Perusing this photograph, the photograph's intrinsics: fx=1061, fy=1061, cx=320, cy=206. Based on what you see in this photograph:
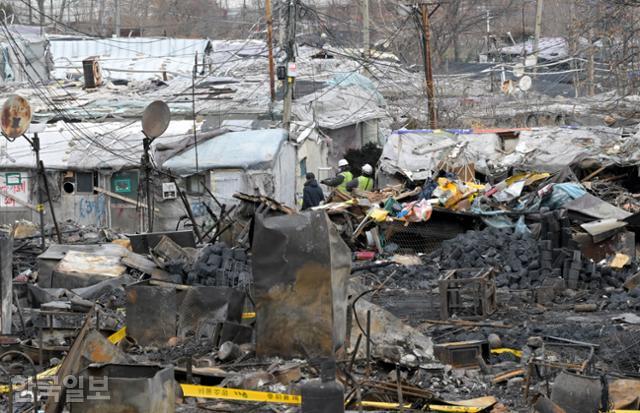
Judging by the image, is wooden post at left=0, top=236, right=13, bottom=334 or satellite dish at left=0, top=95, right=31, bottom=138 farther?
satellite dish at left=0, top=95, right=31, bottom=138

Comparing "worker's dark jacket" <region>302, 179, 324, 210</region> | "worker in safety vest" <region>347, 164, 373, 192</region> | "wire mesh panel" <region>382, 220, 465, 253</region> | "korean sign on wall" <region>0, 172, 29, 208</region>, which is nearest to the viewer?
"wire mesh panel" <region>382, 220, 465, 253</region>

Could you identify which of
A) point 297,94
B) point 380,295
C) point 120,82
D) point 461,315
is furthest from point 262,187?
point 120,82

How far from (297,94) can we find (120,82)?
8496 mm

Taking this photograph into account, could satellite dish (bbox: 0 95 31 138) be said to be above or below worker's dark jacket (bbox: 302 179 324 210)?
above

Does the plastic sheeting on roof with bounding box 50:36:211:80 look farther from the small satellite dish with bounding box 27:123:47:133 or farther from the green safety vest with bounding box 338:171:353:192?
the green safety vest with bounding box 338:171:353:192

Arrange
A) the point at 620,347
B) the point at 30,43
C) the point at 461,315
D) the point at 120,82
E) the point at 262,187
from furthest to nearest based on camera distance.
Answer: the point at 30,43 < the point at 120,82 < the point at 262,187 < the point at 461,315 < the point at 620,347

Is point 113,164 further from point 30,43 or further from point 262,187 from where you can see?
point 30,43

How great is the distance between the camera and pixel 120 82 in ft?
124

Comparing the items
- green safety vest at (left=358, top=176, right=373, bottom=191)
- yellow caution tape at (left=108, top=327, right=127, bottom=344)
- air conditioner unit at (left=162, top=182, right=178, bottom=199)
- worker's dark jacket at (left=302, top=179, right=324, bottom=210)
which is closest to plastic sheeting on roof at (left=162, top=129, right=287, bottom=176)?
air conditioner unit at (left=162, top=182, right=178, bottom=199)

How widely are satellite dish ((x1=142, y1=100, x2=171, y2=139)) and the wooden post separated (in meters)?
6.89

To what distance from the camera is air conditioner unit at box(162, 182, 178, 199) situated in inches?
1001

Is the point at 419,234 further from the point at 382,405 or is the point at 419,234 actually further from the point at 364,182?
the point at 382,405

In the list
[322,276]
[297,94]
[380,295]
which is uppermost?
[297,94]

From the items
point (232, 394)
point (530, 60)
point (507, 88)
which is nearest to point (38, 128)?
point (507, 88)
